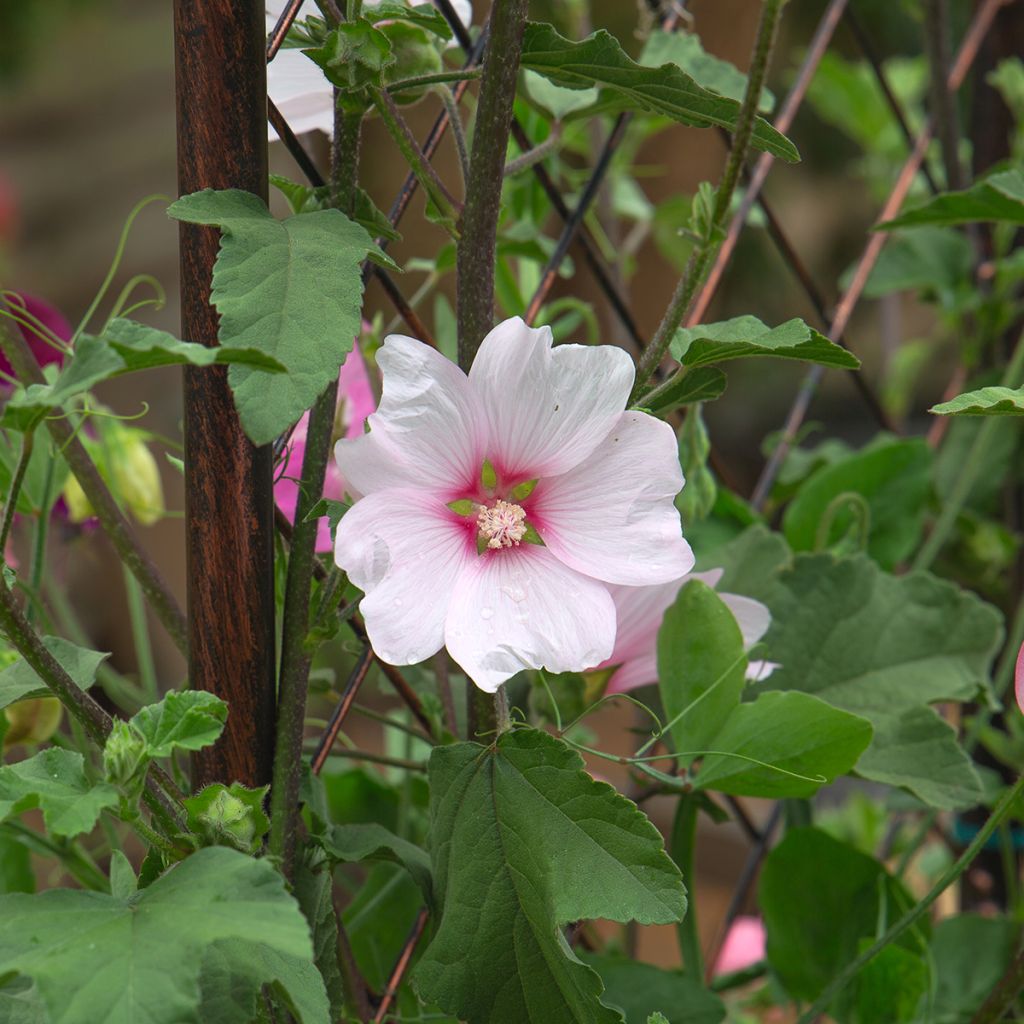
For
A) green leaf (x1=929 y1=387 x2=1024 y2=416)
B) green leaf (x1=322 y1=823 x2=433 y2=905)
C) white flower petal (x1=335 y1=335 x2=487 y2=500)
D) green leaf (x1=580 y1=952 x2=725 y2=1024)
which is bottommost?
green leaf (x1=580 y1=952 x2=725 y2=1024)

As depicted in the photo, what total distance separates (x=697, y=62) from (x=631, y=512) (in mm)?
230

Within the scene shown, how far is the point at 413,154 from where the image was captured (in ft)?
1.15

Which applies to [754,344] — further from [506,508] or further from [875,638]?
[875,638]

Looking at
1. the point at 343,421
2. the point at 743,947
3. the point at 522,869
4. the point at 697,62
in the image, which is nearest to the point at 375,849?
the point at 522,869

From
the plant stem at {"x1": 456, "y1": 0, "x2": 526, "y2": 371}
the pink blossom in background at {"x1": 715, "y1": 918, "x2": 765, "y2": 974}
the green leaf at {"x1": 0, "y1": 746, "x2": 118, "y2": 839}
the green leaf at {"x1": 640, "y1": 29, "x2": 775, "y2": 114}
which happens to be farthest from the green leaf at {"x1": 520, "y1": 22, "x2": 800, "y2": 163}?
the pink blossom in background at {"x1": 715, "y1": 918, "x2": 765, "y2": 974}

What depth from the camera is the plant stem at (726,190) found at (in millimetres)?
285

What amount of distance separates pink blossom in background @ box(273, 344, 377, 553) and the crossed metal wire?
0.09 feet

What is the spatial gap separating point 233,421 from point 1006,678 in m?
0.45

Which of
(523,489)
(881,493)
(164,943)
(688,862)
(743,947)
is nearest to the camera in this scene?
(164,943)

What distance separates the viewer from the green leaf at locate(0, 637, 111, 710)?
0.33 m

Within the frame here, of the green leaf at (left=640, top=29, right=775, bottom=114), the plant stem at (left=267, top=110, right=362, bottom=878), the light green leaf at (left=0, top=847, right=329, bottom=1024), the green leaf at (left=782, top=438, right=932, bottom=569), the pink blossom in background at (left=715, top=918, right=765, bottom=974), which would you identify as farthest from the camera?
the pink blossom in background at (left=715, top=918, right=765, bottom=974)

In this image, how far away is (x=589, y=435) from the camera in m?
0.34

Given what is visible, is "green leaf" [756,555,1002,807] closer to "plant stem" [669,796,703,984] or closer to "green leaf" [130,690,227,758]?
"plant stem" [669,796,703,984]

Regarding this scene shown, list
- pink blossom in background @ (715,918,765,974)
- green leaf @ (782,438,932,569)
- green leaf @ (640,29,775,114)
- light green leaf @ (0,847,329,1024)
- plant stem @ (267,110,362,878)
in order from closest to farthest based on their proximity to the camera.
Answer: light green leaf @ (0,847,329,1024)
plant stem @ (267,110,362,878)
green leaf @ (640,29,775,114)
green leaf @ (782,438,932,569)
pink blossom in background @ (715,918,765,974)
